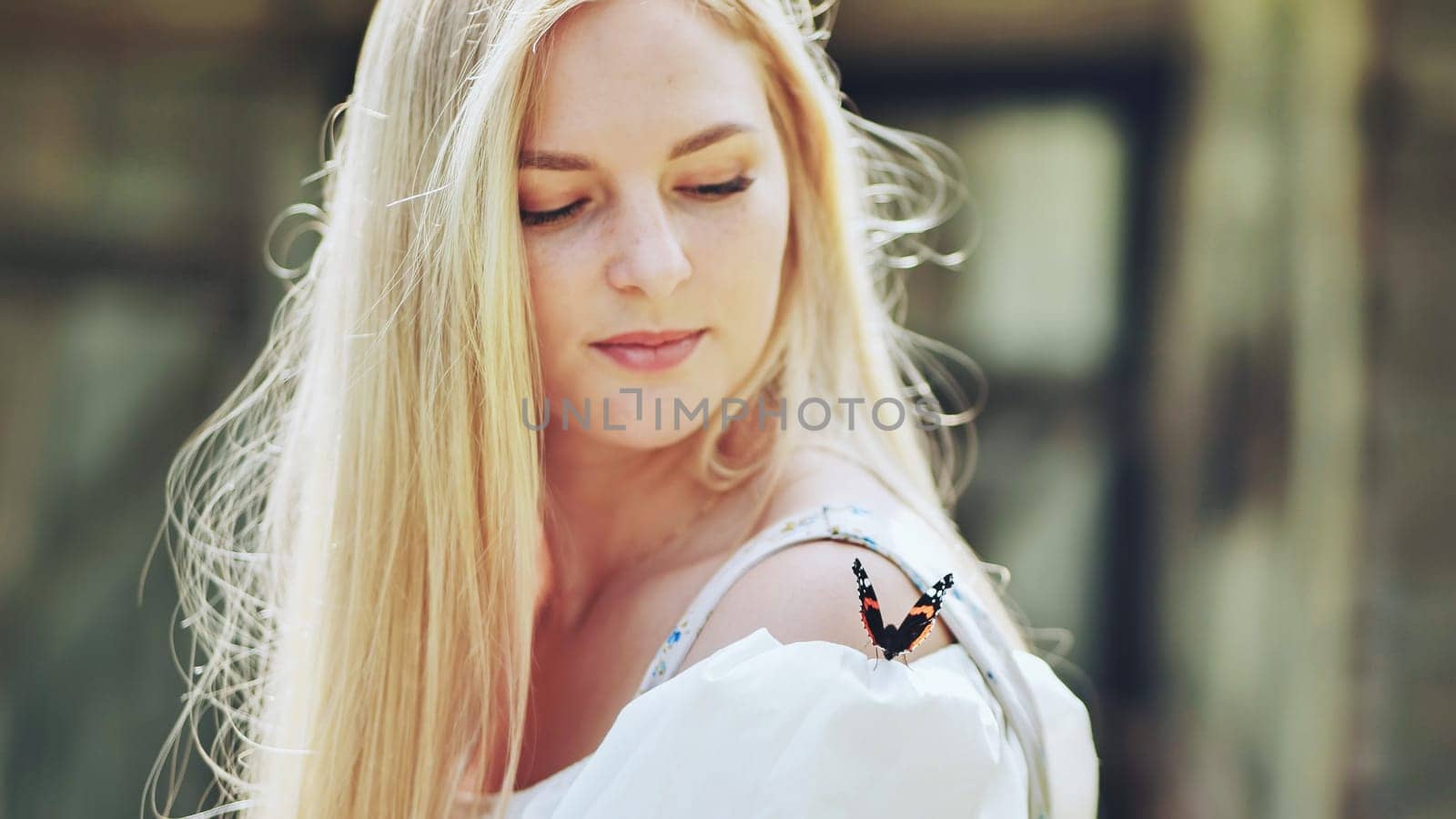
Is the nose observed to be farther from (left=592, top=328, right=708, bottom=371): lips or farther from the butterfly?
the butterfly

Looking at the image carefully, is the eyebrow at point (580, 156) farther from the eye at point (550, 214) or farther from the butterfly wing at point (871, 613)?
the butterfly wing at point (871, 613)

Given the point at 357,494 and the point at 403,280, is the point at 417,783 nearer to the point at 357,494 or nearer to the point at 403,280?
the point at 357,494

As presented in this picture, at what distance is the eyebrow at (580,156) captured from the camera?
1146 millimetres

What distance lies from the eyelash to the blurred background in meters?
1.89

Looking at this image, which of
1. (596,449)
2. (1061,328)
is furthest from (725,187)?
(1061,328)

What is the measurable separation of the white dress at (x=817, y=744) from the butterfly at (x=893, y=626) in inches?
0.7

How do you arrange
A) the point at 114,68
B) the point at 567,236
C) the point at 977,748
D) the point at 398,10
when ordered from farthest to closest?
the point at 114,68 → the point at 398,10 → the point at 567,236 → the point at 977,748

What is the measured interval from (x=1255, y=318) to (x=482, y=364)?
215cm

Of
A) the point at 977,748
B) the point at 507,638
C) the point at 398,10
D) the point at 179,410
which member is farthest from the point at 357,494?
the point at 179,410

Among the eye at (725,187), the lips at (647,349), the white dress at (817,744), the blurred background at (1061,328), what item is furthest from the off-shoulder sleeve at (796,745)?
the blurred background at (1061,328)

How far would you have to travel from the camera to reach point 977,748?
36.9 inches

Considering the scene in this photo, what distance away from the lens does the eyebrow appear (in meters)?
1.15

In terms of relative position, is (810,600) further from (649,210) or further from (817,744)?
(649,210)

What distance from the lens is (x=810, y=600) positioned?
1.01 m
